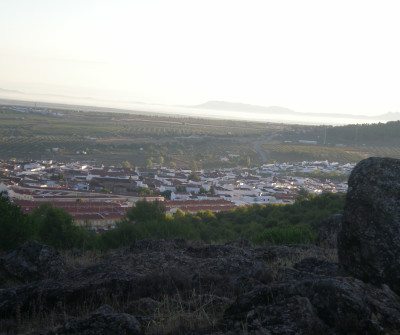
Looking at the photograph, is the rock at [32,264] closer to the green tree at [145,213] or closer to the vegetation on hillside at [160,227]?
the vegetation on hillside at [160,227]

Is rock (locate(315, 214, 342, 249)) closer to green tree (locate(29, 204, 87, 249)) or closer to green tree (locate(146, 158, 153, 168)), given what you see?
green tree (locate(29, 204, 87, 249))

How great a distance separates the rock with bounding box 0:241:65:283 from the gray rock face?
375cm

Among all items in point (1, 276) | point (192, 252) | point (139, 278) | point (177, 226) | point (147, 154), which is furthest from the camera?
point (147, 154)

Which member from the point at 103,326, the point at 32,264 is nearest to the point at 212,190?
the point at 32,264

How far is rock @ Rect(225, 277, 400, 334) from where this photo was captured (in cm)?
298

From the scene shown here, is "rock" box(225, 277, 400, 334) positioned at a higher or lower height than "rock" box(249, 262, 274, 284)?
higher

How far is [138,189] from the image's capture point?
3122 cm

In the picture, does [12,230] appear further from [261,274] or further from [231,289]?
[261,274]

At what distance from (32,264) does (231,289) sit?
3023 mm

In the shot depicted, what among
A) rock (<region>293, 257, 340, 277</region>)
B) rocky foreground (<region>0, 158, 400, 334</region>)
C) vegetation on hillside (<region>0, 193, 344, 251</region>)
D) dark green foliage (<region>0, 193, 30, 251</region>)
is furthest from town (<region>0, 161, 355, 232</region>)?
rock (<region>293, 257, 340, 277</region>)

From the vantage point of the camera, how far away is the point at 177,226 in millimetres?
13203

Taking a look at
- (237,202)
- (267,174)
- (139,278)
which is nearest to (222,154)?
(267,174)

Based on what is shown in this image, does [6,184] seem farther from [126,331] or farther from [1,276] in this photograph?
[126,331]

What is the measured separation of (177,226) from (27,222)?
5010 mm
